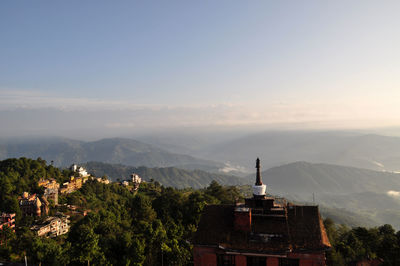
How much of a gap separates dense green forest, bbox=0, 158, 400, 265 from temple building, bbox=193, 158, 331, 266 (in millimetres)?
2588

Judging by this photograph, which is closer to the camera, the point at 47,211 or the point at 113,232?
the point at 113,232

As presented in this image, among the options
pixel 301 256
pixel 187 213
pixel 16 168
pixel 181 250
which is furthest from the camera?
pixel 16 168

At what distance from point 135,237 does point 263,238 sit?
84.0 feet

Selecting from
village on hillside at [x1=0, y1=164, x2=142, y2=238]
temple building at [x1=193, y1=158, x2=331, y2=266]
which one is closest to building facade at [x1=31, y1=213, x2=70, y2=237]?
village on hillside at [x1=0, y1=164, x2=142, y2=238]

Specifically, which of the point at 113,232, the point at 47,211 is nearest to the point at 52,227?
the point at 47,211

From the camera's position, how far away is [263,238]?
21609mm

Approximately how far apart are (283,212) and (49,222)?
247 ft

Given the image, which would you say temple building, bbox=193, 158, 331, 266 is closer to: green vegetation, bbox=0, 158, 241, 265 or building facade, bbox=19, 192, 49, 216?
green vegetation, bbox=0, 158, 241, 265

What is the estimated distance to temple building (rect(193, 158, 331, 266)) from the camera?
66.8 feet

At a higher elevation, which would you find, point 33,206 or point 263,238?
point 263,238

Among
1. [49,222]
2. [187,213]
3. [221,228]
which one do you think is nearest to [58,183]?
[49,222]

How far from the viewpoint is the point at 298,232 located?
21531 mm

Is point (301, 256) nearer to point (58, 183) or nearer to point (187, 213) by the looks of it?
point (187, 213)

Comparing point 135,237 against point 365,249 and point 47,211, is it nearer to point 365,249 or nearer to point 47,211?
point 365,249
